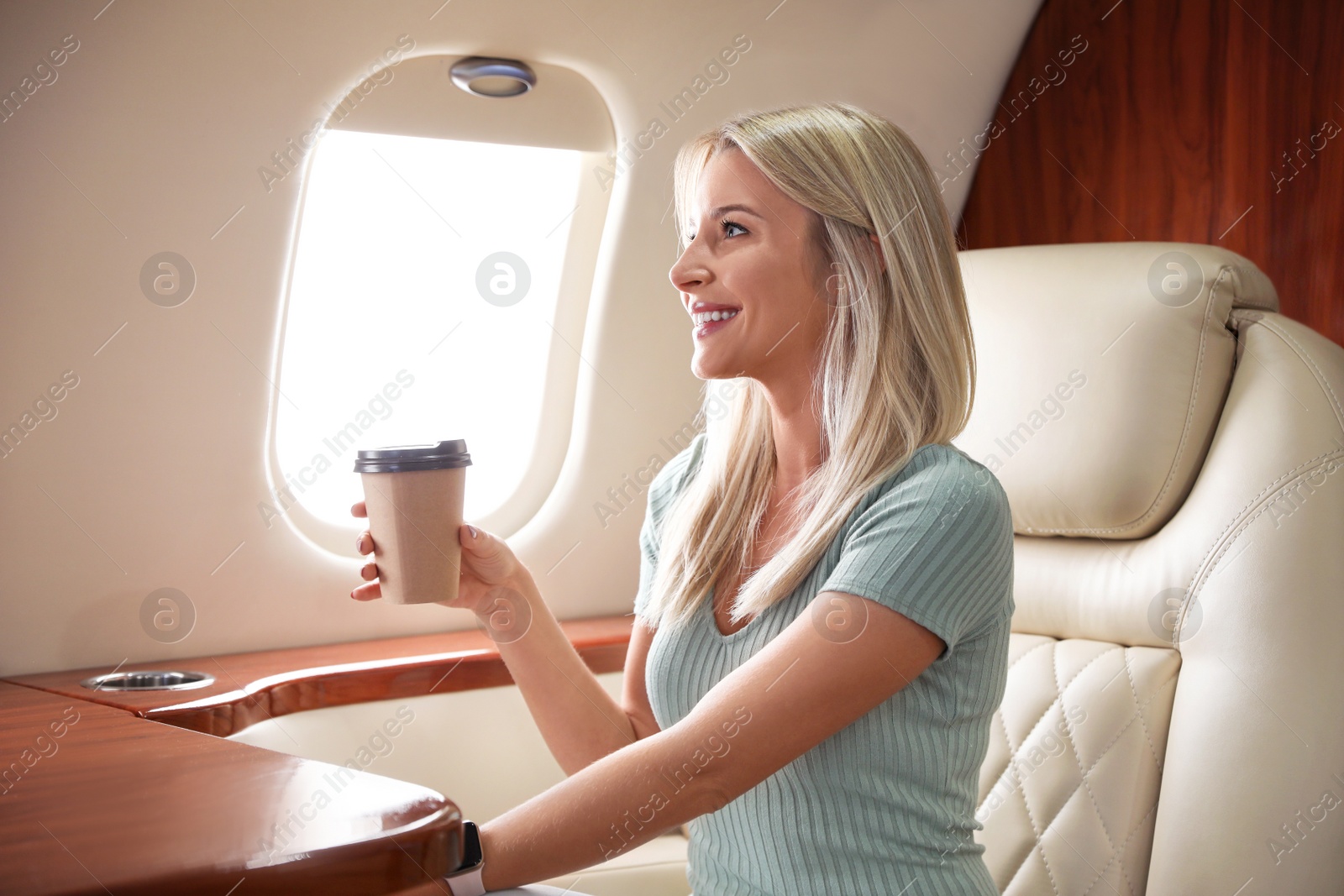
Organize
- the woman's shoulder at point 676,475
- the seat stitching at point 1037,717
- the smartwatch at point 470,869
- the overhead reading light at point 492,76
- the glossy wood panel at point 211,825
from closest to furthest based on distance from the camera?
the glossy wood panel at point 211,825 → the smartwatch at point 470,869 → the seat stitching at point 1037,717 → the woman's shoulder at point 676,475 → the overhead reading light at point 492,76

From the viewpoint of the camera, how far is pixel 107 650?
6.94ft

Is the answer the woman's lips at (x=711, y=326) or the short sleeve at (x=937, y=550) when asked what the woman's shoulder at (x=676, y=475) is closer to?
the woman's lips at (x=711, y=326)

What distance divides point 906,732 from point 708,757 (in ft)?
0.95

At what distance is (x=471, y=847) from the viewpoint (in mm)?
1117

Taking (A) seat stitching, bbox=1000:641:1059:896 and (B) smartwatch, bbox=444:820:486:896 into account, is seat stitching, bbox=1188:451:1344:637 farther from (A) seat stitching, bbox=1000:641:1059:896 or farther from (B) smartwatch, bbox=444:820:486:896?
(B) smartwatch, bbox=444:820:486:896

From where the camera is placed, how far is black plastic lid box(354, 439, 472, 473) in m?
1.35

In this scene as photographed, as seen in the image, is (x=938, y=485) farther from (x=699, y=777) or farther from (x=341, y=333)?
(x=341, y=333)

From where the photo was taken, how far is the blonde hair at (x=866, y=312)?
1.42 m

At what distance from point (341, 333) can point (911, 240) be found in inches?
66.7

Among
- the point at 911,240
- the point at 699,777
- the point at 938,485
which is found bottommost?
the point at 699,777

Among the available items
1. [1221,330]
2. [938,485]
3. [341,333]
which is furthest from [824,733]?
[341,333]

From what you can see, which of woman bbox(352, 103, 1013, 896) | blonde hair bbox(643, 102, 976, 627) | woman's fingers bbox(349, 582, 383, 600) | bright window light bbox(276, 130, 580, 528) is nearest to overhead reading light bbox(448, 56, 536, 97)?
bright window light bbox(276, 130, 580, 528)

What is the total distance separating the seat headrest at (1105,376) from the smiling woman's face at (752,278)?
0.47 meters

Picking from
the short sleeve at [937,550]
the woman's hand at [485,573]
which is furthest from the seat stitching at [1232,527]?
the woman's hand at [485,573]
